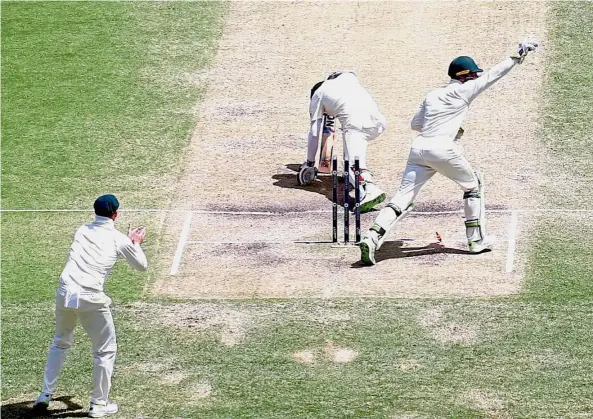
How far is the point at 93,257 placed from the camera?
1273cm

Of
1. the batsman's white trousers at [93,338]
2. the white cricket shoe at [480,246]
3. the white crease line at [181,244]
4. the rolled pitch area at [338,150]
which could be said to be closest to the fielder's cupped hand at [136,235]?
the batsman's white trousers at [93,338]

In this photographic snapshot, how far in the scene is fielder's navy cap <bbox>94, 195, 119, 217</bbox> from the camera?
503 inches

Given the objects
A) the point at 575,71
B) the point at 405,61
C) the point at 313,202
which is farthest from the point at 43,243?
the point at 575,71

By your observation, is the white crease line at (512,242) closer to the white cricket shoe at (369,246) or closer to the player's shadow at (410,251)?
the player's shadow at (410,251)

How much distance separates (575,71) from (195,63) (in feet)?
23.3

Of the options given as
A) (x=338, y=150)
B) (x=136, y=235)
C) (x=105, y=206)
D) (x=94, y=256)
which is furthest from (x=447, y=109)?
(x=94, y=256)

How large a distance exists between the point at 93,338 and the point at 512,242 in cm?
→ 669

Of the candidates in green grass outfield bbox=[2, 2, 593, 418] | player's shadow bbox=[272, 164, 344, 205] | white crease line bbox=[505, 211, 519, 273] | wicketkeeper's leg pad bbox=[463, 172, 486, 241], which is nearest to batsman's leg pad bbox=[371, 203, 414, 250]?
wicketkeeper's leg pad bbox=[463, 172, 486, 241]

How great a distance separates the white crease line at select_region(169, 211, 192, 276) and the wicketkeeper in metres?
3.65

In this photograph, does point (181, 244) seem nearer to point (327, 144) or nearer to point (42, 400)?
point (327, 144)

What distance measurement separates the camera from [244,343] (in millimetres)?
14625

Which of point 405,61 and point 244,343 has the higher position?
point 405,61

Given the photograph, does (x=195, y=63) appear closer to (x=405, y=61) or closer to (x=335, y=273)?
(x=405, y=61)

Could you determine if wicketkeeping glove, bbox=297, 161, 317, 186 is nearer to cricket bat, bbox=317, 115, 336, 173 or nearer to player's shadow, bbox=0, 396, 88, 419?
cricket bat, bbox=317, 115, 336, 173
